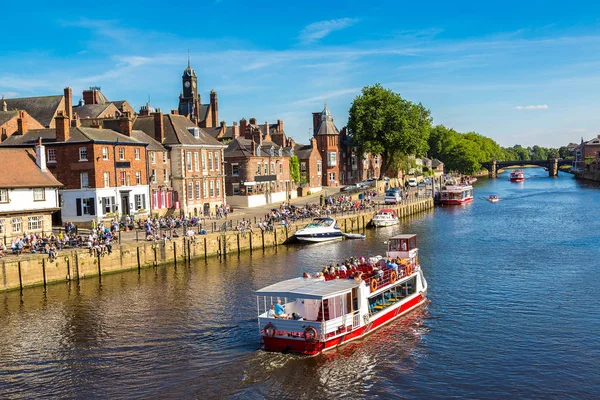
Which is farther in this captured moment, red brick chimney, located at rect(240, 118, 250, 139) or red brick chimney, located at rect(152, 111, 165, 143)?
red brick chimney, located at rect(240, 118, 250, 139)

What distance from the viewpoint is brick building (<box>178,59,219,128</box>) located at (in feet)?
422

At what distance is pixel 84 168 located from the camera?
6244 centimetres

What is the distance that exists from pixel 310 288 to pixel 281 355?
3.84 metres

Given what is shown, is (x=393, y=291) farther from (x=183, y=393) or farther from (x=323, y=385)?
(x=183, y=393)

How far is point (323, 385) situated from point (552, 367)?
35.8 ft

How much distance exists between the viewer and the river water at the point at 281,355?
90.8 feet

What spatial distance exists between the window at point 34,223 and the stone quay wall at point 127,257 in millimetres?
6369

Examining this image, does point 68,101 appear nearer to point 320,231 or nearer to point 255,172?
point 255,172

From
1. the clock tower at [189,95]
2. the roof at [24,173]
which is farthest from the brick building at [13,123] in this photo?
the clock tower at [189,95]

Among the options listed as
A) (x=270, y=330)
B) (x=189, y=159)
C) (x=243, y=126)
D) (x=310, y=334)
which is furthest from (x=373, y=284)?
(x=243, y=126)

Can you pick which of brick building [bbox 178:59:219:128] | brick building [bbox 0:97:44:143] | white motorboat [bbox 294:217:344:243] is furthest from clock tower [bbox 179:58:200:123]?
white motorboat [bbox 294:217:344:243]

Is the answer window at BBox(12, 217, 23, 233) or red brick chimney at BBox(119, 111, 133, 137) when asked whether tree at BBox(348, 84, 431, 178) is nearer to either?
red brick chimney at BBox(119, 111, 133, 137)

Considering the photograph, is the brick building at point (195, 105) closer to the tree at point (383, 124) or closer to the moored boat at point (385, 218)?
the tree at point (383, 124)

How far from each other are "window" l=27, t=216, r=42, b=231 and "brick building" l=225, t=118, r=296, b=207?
121ft
